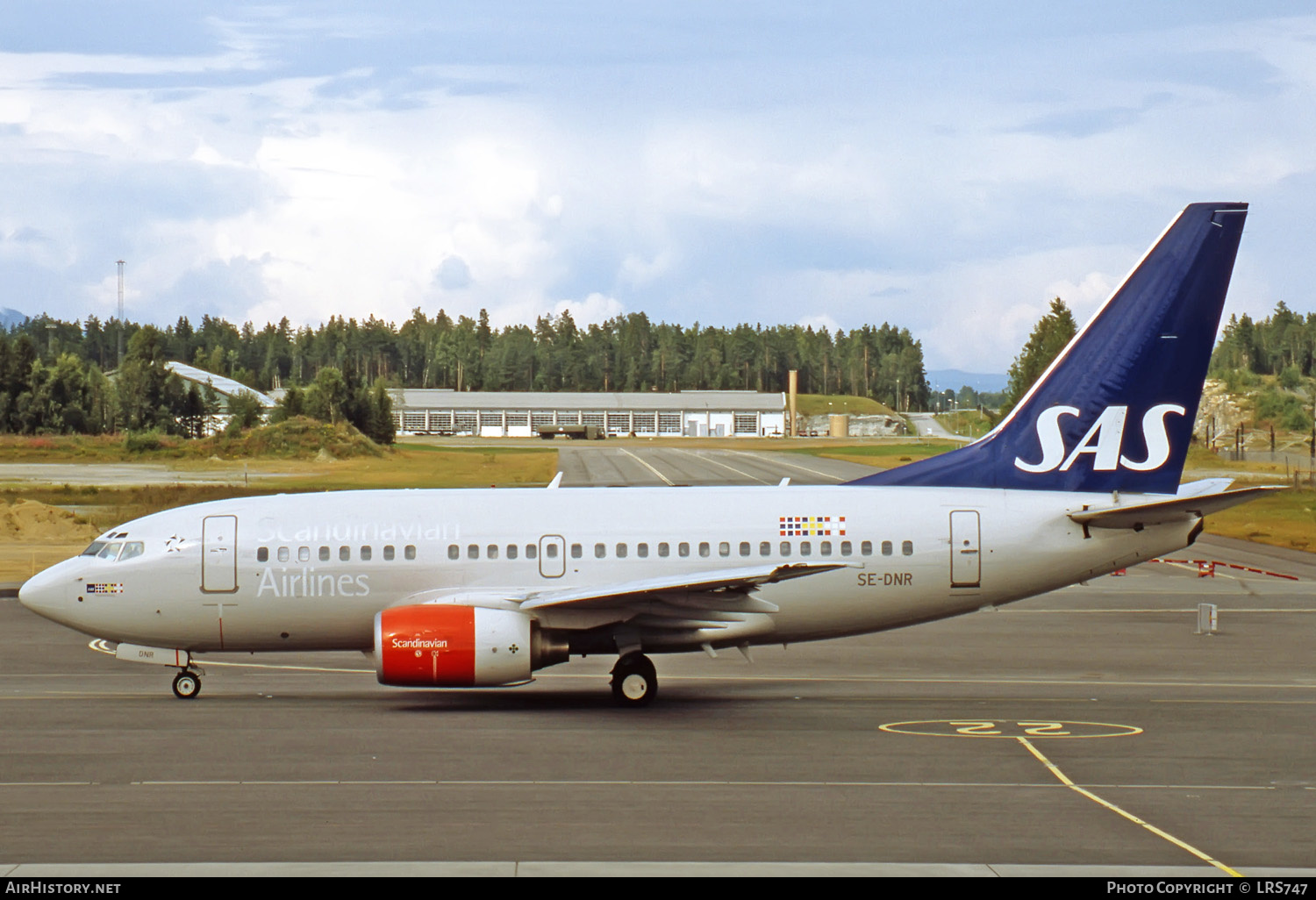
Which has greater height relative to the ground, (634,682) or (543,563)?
(543,563)

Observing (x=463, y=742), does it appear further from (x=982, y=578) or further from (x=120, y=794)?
(x=982, y=578)

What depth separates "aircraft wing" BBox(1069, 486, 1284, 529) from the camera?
74.0 ft

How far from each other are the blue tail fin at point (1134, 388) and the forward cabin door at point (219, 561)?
1276 cm

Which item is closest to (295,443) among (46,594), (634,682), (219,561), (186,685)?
(46,594)

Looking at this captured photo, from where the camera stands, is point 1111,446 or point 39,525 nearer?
point 1111,446

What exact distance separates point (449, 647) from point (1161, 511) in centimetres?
1265

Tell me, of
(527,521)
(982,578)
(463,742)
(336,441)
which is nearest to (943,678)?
(982,578)

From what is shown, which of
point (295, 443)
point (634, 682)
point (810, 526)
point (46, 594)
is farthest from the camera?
point (295, 443)

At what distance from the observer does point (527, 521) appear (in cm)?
2400

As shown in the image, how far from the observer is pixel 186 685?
2436 cm

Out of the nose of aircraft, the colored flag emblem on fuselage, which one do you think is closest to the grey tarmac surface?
the nose of aircraft

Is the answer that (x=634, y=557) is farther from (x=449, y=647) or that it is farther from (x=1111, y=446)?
(x=1111, y=446)

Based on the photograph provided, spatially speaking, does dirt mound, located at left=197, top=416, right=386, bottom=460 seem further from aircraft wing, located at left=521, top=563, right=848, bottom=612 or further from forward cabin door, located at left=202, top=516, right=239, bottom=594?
aircraft wing, located at left=521, top=563, right=848, bottom=612
